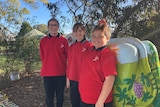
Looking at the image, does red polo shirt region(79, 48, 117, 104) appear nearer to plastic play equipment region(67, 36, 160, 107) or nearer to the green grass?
plastic play equipment region(67, 36, 160, 107)

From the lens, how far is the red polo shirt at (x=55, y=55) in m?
3.55

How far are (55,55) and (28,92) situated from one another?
2.50 metres

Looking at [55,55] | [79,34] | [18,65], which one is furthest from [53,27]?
[18,65]

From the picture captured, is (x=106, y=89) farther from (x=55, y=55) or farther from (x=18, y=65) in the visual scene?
(x=18, y=65)

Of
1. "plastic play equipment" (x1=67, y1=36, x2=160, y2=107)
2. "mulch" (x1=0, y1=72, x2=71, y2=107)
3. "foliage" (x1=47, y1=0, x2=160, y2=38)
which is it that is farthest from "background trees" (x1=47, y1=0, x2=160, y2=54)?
"plastic play equipment" (x1=67, y1=36, x2=160, y2=107)

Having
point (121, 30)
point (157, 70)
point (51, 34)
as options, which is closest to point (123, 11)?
point (121, 30)

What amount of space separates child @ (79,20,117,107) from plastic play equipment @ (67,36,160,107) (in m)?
0.10

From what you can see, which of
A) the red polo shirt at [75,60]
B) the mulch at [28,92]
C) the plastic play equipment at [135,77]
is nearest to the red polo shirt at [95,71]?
the plastic play equipment at [135,77]

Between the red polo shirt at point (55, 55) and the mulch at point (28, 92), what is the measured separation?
4.36ft

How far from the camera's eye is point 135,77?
2.41 meters

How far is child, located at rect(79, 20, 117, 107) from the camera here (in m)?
2.24

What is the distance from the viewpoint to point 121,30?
5582mm

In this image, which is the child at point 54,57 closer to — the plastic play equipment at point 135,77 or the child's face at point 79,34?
the child's face at point 79,34

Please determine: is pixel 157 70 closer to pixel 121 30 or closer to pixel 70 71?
pixel 70 71
